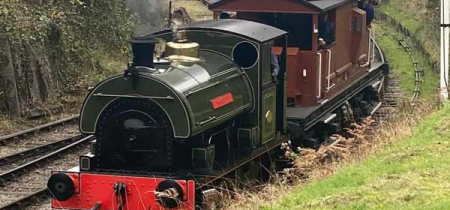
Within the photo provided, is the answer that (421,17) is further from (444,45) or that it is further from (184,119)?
(184,119)

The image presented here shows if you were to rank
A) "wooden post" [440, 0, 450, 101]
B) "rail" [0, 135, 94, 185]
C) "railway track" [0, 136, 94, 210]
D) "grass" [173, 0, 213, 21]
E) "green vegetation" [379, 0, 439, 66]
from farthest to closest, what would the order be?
"grass" [173, 0, 213, 21] → "green vegetation" [379, 0, 439, 66] → "wooden post" [440, 0, 450, 101] → "rail" [0, 135, 94, 185] → "railway track" [0, 136, 94, 210]

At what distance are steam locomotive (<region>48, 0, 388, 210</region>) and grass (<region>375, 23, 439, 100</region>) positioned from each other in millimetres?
8427

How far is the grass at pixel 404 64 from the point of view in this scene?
75.3 feet

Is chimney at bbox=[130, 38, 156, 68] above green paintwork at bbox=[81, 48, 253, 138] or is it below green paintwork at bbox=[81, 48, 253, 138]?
above

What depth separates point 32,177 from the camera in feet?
43.8

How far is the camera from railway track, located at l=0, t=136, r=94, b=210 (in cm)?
1184

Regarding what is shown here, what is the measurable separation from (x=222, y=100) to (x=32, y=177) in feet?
15.2

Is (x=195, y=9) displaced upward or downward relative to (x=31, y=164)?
downward

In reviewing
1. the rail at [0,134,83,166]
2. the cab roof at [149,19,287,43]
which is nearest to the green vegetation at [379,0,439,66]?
the rail at [0,134,83,166]

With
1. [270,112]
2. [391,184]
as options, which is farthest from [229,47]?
[391,184]

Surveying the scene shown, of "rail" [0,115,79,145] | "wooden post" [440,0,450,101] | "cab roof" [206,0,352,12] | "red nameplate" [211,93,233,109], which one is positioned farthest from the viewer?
"rail" [0,115,79,145]

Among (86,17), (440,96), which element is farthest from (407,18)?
(440,96)

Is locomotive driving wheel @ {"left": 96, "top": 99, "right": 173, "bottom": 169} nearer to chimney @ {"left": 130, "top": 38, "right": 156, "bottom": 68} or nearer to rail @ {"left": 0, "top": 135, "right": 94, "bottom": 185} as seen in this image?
chimney @ {"left": 130, "top": 38, "right": 156, "bottom": 68}

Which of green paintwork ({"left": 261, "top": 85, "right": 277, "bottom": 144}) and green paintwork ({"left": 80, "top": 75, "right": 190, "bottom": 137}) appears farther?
green paintwork ({"left": 261, "top": 85, "right": 277, "bottom": 144})
